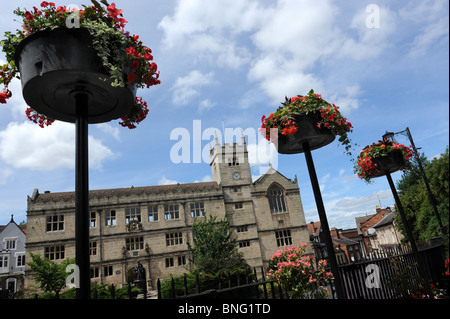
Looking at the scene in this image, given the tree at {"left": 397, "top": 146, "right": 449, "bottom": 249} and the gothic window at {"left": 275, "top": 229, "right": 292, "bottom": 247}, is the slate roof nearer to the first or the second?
the gothic window at {"left": 275, "top": 229, "right": 292, "bottom": 247}

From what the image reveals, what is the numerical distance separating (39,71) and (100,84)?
376mm

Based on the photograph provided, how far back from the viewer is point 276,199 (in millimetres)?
33781

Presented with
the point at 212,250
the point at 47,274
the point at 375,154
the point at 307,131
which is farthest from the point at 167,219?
the point at 307,131

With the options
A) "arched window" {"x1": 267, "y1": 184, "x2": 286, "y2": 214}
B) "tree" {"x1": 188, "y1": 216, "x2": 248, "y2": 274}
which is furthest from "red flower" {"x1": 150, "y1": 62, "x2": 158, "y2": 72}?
"arched window" {"x1": 267, "y1": 184, "x2": 286, "y2": 214}

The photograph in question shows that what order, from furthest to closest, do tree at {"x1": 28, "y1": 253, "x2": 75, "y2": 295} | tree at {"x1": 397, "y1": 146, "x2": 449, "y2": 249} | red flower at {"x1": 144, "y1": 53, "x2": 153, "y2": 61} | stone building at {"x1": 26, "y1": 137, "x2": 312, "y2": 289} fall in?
stone building at {"x1": 26, "y1": 137, "x2": 312, "y2": 289}, tree at {"x1": 28, "y1": 253, "x2": 75, "y2": 295}, tree at {"x1": 397, "y1": 146, "x2": 449, "y2": 249}, red flower at {"x1": 144, "y1": 53, "x2": 153, "y2": 61}

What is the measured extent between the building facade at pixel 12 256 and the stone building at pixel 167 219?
8928 millimetres

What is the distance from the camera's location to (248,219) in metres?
31.8

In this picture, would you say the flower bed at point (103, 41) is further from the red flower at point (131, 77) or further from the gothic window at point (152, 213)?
the gothic window at point (152, 213)

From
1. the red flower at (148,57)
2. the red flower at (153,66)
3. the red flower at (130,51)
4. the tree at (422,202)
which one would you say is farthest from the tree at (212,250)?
the red flower at (130,51)

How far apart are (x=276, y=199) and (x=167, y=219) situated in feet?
43.3

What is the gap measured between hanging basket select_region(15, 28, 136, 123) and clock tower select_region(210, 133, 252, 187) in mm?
31076

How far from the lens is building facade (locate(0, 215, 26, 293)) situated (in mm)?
30692

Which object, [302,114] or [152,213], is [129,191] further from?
[302,114]

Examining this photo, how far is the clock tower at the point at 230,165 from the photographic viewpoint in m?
33.6
